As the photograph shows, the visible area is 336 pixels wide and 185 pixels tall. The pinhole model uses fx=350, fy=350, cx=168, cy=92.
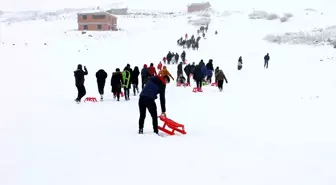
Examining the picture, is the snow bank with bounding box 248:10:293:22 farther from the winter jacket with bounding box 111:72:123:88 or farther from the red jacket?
the winter jacket with bounding box 111:72:123:88

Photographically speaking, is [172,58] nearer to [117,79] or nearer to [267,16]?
[117,79]

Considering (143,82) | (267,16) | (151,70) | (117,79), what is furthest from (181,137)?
(267,16)

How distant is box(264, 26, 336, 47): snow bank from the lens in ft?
137

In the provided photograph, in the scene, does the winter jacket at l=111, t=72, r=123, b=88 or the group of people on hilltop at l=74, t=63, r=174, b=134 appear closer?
the group of people on hilltop at l=74, t=63, r=174, b=134

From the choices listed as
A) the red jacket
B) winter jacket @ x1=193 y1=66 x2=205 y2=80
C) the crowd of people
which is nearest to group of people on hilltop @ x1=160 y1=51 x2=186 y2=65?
the crowd of people

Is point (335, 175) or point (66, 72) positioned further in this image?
point (66, 72)

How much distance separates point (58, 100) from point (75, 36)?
36623mm

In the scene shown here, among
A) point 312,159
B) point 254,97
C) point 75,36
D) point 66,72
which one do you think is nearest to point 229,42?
point 75,36

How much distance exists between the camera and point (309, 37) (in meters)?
44.5

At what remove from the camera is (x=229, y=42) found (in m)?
47.2

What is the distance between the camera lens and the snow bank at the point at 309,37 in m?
41.8

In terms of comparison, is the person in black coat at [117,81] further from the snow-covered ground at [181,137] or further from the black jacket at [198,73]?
the black jacket at [198,73]

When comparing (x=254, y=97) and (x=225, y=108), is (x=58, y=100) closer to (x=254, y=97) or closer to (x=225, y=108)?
(x=225, y=108)

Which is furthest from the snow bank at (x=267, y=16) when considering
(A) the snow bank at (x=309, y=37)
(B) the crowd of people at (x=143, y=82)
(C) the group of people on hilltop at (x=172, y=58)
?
(B) the crowd of people at (x=143, y=82)
